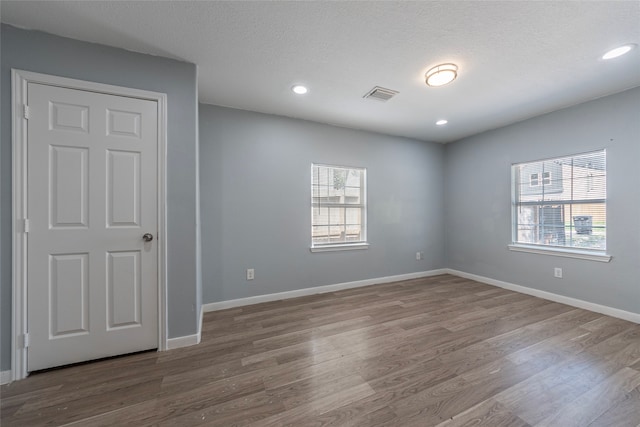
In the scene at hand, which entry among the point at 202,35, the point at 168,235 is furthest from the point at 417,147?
the point at 168,235

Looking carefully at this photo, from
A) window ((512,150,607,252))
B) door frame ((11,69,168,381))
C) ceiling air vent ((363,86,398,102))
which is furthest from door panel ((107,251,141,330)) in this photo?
Answer: window ((512,150,607,252))

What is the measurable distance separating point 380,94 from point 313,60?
0.92m

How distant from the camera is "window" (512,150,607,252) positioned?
2.87 m

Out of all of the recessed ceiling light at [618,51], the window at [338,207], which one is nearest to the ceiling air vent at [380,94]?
the window at [338,207]

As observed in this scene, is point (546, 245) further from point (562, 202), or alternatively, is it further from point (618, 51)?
point (618, 51)

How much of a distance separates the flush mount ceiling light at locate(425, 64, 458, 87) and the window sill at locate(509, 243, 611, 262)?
2.65 m

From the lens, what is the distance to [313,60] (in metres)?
2.12

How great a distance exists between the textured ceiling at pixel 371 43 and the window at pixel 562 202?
2.78ft

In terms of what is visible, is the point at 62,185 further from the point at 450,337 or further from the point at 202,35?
the point at 450,337

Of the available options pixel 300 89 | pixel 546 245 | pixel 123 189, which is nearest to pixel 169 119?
pixel 123 189

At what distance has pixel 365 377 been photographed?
66.9 inches

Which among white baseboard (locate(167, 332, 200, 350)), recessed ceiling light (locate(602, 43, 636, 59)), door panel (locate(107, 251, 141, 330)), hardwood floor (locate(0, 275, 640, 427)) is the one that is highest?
recessed ceiling light (locate(602, 43, 636, 59))

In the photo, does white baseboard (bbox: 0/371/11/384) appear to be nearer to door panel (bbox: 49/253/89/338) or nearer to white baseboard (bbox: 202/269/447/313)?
door panel (bbox: 49/253/89/338)

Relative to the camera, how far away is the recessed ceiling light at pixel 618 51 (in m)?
1.92
